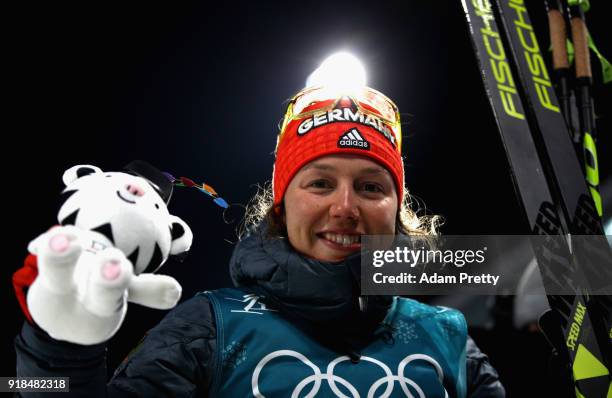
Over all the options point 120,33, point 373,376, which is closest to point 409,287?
point 373,376

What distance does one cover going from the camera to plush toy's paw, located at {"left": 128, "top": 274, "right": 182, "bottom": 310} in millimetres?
668

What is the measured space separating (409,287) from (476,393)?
0.31 metres

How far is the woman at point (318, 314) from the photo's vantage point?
39.3 inches

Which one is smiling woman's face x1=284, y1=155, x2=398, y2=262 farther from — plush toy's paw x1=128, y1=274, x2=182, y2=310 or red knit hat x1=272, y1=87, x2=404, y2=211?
plush toy's paw x1=128, y1=274, x2=182, y2=310

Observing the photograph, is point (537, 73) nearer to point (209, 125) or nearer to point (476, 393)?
point (476, 393)

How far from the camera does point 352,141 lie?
1198 mm

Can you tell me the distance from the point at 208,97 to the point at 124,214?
1377 millimetres

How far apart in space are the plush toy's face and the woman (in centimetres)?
28

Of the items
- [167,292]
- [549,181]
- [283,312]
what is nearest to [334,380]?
[283,312]

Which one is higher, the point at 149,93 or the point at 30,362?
the point at 149,93

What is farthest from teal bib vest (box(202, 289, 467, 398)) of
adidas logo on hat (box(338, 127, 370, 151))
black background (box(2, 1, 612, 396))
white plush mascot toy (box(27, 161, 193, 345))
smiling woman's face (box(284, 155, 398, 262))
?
black background (box(2, 1, 612, 396))

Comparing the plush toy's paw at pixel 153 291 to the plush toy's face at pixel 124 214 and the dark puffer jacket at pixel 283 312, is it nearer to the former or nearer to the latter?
the plush toy's face at pixel 124 214

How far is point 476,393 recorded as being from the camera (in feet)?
3.79

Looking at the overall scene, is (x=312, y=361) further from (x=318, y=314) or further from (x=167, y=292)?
(x=167, y=292)
